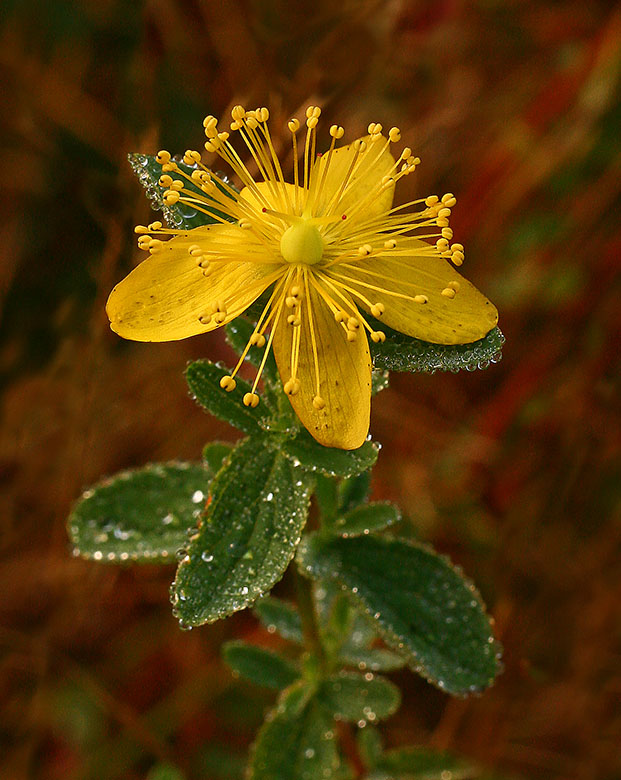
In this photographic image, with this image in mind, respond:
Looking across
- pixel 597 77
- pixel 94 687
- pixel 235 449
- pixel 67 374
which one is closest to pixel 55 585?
pixel 94 687

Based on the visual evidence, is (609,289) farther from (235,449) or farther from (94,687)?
(94,687)

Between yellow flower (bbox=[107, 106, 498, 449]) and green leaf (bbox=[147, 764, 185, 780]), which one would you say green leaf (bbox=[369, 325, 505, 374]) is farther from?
green leaf (bbox=[147, 764, 185, 780])

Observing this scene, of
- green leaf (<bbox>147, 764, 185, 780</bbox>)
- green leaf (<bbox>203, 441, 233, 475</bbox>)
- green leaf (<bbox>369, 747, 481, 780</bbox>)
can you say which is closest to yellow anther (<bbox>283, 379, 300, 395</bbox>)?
green leaf (<bbox>203, 441, 233, 475</bbox>)

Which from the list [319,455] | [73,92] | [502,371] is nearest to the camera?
[319,455]

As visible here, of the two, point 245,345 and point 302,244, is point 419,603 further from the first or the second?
point 302,244

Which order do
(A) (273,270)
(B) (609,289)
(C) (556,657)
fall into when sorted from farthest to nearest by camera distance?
1. (B) (609,289)
2. (C) (556,657)
3. (A) (273,270)

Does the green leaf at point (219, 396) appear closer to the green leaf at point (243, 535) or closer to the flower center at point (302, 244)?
the green leaf at point (243, 535)

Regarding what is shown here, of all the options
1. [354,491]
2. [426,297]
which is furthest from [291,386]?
[354,491]
